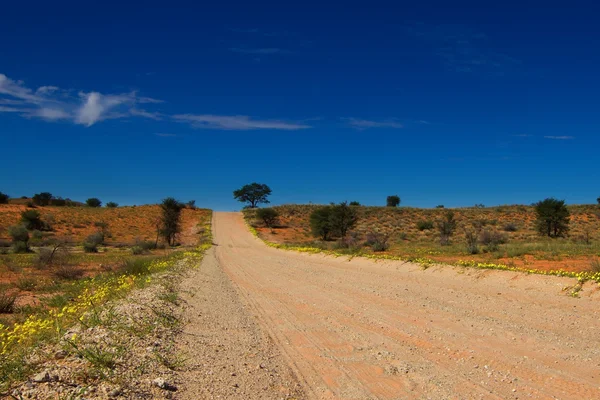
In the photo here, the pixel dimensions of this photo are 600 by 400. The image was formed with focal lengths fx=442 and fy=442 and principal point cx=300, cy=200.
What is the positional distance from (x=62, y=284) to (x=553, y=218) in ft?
129

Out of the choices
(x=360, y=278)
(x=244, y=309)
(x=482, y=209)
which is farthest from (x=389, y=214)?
(x=244, y=309)

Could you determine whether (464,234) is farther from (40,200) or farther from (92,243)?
(40,200)

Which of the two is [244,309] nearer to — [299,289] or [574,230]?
[299,289]

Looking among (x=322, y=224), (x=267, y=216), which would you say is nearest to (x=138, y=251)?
(x=322, y=224)

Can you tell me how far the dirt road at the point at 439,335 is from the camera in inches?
221

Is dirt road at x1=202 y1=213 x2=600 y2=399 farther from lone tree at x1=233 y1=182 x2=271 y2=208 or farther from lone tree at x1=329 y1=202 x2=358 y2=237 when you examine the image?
lone tree at x1=233 y1=182 x2=271 y2=208

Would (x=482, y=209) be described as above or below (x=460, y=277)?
above

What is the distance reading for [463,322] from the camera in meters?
9.00

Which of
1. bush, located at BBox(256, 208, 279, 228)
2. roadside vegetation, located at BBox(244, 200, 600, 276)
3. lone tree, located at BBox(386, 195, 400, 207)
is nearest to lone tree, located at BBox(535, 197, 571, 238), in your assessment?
roadside vegetation, located at BBox(244, 200, 600, 276)

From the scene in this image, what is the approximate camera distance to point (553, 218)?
130ft

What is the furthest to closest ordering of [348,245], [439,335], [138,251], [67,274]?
[138,251]
[348,245]
[67,274]
[439,335]

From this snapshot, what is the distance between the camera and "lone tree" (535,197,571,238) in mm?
39781

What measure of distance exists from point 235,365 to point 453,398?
117 inches

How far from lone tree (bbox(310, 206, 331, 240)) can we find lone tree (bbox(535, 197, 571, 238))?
816 inches
